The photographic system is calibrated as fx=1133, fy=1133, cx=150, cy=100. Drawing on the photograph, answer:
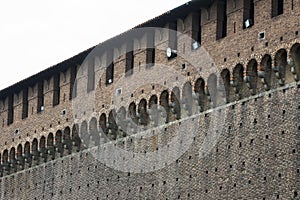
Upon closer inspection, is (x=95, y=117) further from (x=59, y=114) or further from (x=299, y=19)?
(x=299, y=19)

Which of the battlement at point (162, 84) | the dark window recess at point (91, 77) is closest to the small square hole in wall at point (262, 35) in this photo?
the battlement at point (162, 84)

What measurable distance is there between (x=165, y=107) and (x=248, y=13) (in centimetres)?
230

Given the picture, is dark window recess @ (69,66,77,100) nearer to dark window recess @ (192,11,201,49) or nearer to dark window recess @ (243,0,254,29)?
dark window recess @ (192,11,201,49)

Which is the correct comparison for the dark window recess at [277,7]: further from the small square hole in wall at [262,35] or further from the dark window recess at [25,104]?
the dark window recess at [25,104]

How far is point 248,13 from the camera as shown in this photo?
17.5 meters

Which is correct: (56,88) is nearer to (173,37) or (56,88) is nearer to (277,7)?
(173,37)

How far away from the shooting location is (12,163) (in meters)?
23.1

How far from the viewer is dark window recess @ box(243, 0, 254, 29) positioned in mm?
17453

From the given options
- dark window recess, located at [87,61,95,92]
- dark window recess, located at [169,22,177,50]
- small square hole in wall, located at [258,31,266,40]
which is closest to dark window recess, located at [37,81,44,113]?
dark window recess, located at [87,61,95,92]

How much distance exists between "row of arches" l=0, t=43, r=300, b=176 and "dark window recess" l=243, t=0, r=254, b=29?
0.68 m

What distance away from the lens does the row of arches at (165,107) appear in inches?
659

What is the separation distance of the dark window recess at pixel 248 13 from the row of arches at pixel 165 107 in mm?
684

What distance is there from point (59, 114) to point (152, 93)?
3205 millimetres

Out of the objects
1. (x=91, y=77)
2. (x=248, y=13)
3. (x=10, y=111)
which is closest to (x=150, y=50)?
(x=91, y=77)
